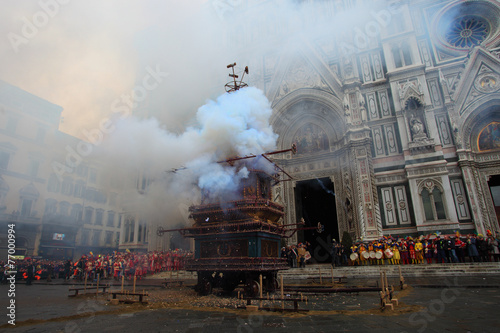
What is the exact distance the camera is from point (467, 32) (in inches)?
929

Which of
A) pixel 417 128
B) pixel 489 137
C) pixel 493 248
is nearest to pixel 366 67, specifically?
pixel 417 128

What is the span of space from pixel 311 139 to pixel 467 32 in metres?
14.6

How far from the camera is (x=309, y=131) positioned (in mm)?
26500

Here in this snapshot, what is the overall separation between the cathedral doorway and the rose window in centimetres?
1485

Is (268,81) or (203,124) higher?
(268,81)

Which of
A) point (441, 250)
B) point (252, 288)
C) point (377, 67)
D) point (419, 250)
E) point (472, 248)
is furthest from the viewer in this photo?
point (377, 67)

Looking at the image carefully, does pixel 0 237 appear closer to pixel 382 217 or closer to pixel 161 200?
pixel 161 200

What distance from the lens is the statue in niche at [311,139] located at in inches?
1011

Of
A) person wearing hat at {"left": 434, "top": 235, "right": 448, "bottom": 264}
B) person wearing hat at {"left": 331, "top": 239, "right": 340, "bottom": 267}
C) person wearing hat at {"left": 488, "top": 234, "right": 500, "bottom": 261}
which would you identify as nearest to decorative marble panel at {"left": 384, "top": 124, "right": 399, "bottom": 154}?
person wearing hat at {"left": 434, "top": 235, "right": 448, "bottom": 264}

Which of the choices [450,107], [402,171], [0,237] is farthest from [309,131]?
[0,237]

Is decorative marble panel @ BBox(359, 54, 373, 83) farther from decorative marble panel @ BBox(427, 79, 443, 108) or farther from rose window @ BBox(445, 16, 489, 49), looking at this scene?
rose window @ BBox(445, 16, 489, 49)

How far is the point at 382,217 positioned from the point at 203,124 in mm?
16245

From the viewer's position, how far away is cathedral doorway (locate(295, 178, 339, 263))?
26.9 metres

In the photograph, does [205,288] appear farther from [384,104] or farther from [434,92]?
[434,92]
